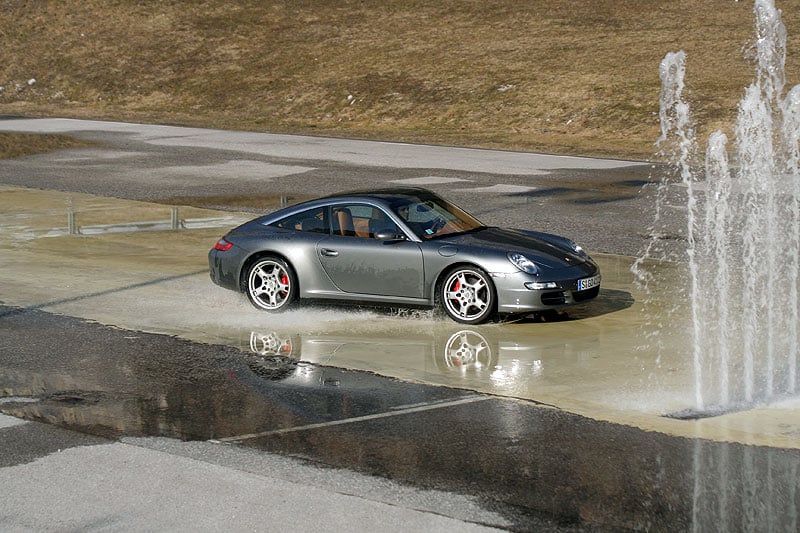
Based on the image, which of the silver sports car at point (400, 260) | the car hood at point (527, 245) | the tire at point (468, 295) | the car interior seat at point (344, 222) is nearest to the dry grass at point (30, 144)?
the silver sports car at point (400, 260)

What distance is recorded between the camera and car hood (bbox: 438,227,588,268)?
1205cm

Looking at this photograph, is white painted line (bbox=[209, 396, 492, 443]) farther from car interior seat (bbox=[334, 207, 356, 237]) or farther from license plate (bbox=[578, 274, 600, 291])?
car interior seat (bbox=[334, 207, 356, 237])

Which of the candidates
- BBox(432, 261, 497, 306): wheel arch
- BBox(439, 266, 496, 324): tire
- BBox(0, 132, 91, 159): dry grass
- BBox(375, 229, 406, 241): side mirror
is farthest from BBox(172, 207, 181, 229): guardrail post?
BBox(0, 132, 91, 159): dry grass

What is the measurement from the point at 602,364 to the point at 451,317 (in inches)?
85.4

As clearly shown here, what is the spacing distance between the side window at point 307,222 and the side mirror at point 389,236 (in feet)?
2.26

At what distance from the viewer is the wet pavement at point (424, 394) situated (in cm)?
716

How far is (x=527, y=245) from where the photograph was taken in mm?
12328

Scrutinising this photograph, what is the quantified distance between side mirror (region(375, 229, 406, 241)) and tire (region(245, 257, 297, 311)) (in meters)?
1.05

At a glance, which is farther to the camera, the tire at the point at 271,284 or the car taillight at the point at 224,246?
the car taillight at the point at 224,246

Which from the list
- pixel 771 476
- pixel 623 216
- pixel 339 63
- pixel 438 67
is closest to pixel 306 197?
pixel 623 216

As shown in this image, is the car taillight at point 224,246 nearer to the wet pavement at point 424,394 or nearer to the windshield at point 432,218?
the wet pavement at point 424,394

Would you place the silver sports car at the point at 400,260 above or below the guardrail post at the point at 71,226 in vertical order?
below

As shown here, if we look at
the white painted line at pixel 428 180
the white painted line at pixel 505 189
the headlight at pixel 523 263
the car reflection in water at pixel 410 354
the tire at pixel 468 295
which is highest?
the white painted line at pixel 428 180

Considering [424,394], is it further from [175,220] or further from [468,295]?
[175,220]
